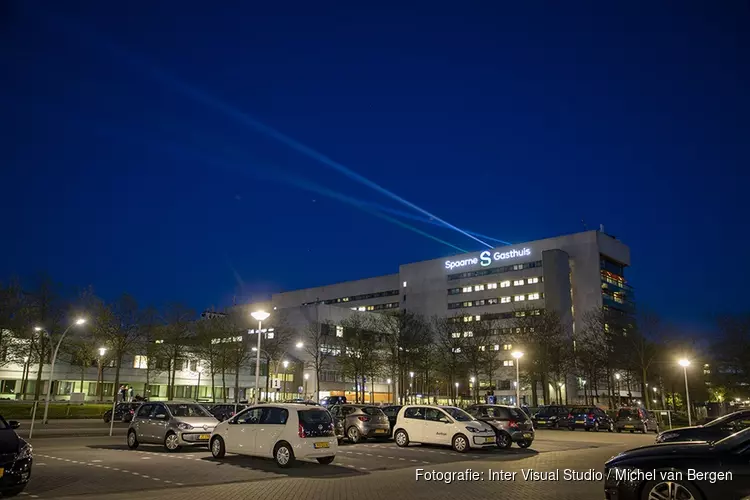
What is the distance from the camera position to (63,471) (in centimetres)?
1506

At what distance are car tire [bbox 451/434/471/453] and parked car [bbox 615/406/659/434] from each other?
76.0 feet

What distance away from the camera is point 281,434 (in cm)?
1692

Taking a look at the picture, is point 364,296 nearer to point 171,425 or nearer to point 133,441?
point 133,441

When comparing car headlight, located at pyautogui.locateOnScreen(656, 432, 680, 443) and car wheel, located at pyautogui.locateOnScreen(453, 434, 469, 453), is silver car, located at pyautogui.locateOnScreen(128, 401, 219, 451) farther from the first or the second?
car headlight, located at pyautogui.locateOnScreen(656, 432, 680, 443)

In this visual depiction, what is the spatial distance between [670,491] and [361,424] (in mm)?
19041

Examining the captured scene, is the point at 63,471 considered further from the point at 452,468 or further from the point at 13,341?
the point at 13,341

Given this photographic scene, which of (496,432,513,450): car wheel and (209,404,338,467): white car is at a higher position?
(209,404,338,467): white car

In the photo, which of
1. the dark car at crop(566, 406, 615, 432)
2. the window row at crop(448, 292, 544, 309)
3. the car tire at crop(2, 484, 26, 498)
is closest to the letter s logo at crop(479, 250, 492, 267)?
the window row at crop(448, 292, 544, 309)

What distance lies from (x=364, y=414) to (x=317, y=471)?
1076 cm

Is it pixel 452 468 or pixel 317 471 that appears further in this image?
pixel 452 468

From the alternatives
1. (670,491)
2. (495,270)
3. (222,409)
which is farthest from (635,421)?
(495,270)

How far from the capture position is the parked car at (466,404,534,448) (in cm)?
2428

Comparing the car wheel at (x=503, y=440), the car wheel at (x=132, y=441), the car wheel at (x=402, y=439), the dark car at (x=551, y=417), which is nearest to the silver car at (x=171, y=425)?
the car wheel at (x=132, y=441)

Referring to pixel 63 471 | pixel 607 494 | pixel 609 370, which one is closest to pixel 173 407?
pixel 63 471
